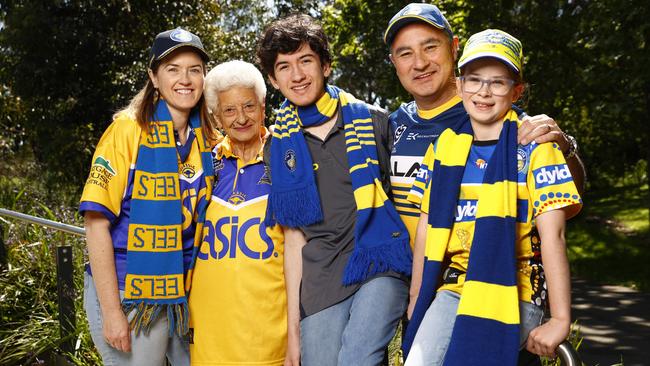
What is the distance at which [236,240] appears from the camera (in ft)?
10.6

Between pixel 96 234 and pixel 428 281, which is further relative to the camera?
pixel 96 234

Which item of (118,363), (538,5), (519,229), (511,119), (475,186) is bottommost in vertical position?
(118,363)

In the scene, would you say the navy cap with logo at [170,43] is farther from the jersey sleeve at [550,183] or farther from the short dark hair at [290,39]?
the jersey sleeve at [550,183]

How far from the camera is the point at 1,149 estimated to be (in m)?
13.6

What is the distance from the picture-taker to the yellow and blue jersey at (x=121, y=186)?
10.00 feet

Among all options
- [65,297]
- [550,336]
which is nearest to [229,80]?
[550,336]

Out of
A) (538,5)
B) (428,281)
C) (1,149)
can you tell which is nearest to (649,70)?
(538,5)

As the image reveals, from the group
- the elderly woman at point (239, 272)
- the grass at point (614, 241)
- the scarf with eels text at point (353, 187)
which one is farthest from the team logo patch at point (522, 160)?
the grass at point (614, 241)

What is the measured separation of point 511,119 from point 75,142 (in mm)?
12308

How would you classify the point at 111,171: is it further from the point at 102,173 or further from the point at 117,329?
the point at 117,329

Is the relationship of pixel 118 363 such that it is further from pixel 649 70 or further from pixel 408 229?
pixel 649 70

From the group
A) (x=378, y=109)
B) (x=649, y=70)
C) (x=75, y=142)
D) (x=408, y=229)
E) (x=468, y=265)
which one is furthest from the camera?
(x=75, y=142)

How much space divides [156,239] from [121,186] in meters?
0.28

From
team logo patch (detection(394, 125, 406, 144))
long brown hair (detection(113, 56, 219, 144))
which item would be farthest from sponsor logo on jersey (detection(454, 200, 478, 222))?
long brown hair (detection(113, 56, 219, 144))
